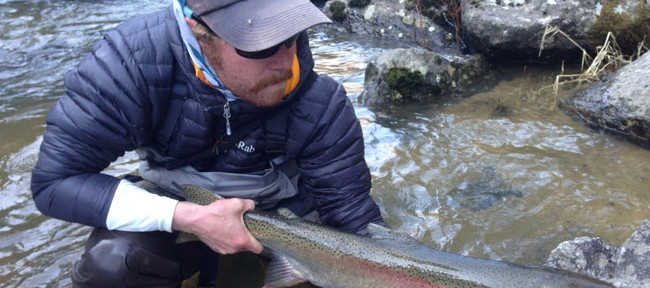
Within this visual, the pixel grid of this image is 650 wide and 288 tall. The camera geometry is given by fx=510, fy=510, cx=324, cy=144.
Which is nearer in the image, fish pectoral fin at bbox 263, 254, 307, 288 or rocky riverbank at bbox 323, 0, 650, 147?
fish pectoral fin at bbox 263, 254, 307, 288

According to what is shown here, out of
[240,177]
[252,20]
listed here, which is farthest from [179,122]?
[252,20]

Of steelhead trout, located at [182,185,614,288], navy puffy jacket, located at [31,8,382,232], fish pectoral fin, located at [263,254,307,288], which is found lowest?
fish pectoral fin, located at [263,254,307,288]

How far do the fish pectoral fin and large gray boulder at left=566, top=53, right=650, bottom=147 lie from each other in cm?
379

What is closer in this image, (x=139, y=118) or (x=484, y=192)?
(x=139, y=118)

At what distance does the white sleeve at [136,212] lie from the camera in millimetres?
2650

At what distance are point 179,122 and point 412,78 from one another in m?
4.11

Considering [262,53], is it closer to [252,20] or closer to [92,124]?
[252,20]

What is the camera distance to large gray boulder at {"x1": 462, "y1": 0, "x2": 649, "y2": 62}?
6.21m

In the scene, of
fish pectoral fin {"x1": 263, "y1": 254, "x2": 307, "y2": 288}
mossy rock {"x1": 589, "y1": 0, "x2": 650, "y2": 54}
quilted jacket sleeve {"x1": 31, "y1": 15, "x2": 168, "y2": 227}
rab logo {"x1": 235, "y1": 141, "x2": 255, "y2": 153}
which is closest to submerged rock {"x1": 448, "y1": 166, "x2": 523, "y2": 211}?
fish pectoral fin {"x1": 263, "y1": 254, "x2": 307, "y2": 288}

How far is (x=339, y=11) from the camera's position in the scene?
10.4 m

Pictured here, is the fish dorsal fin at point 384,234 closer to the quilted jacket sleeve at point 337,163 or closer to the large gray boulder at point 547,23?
the quilted jacket sleeve at point 337,163

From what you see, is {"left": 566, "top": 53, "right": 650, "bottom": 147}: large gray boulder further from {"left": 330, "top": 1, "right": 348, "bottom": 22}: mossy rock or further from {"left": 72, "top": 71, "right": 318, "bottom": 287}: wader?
{"left": 330, "top": 1, "right": 348, "bottom": 22}: mossy rock

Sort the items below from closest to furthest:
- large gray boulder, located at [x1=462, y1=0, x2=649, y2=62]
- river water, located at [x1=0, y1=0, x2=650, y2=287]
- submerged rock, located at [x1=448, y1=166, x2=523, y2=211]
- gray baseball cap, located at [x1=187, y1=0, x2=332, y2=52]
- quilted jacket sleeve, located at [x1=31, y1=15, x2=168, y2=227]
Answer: gray baseball cap, located at [x1=187, y1=0, x2=332, y2=52]
quilted jacket sleeve, located at [x1=31, y1=15, x2=168, y2=227]
river water, located at [x1=0, y1=0, x2=650, y2=287]
submerged rock, located at [x1=448, y1=166, x2=523, y2=211]
large gray boulder, located at [x1=462, y1=0, x2=649, y2=62]

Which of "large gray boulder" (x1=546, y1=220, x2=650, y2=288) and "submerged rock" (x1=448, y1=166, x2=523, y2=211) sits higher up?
"large gray boulder" (x1=546, y1=220, x2=650, y2=288)
